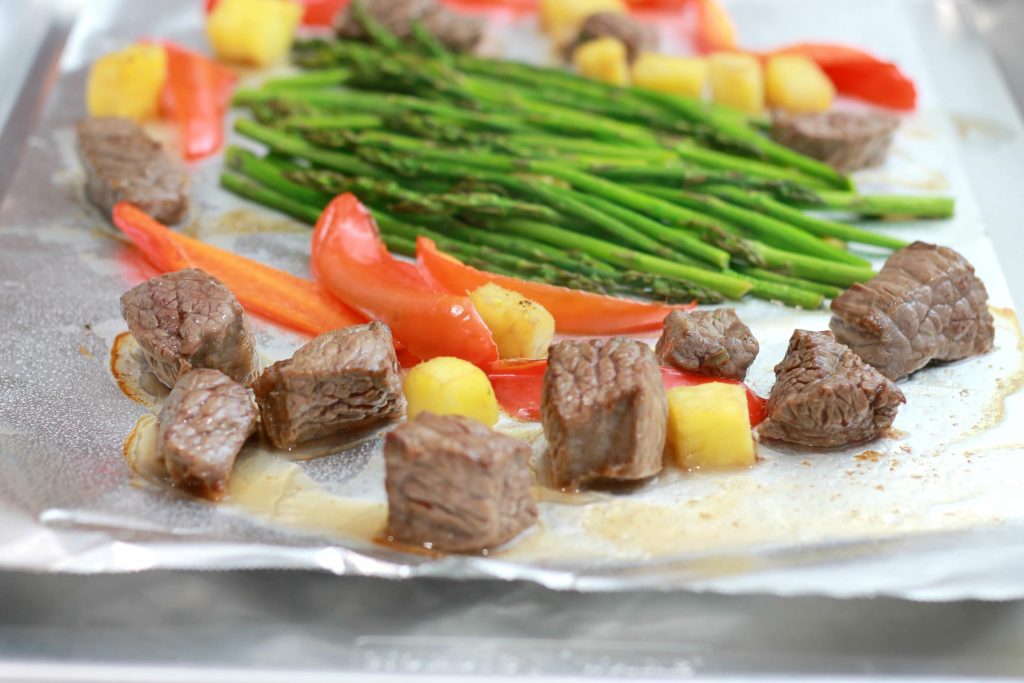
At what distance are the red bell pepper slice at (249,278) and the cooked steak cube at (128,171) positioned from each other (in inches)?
3.8

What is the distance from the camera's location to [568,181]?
4.95 metres

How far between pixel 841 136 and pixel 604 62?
125 cm

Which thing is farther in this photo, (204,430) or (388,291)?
(388,291)

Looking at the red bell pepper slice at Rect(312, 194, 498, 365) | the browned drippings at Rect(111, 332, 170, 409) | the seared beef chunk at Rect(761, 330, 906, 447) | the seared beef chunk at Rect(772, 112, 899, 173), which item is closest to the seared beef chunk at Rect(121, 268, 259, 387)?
the browned drippings at Rect(111, 332, 170, 409)

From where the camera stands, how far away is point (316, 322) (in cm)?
438

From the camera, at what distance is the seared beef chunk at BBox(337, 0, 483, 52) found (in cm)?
614

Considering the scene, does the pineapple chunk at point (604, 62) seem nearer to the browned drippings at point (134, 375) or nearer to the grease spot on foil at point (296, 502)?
the browned drippings at point (134, 375)

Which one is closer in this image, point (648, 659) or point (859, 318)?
point (648, 659)

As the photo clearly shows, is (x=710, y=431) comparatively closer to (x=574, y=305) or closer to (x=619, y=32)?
(x=574, y=305)

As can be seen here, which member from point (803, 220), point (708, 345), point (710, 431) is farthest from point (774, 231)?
point (710, 431)

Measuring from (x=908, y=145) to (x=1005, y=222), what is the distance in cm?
73

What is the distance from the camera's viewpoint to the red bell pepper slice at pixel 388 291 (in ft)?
13.3

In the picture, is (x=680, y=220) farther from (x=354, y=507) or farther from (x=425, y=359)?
(x=354, y=507)

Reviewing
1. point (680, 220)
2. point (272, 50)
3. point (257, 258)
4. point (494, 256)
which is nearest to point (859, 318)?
point (680, 220)
